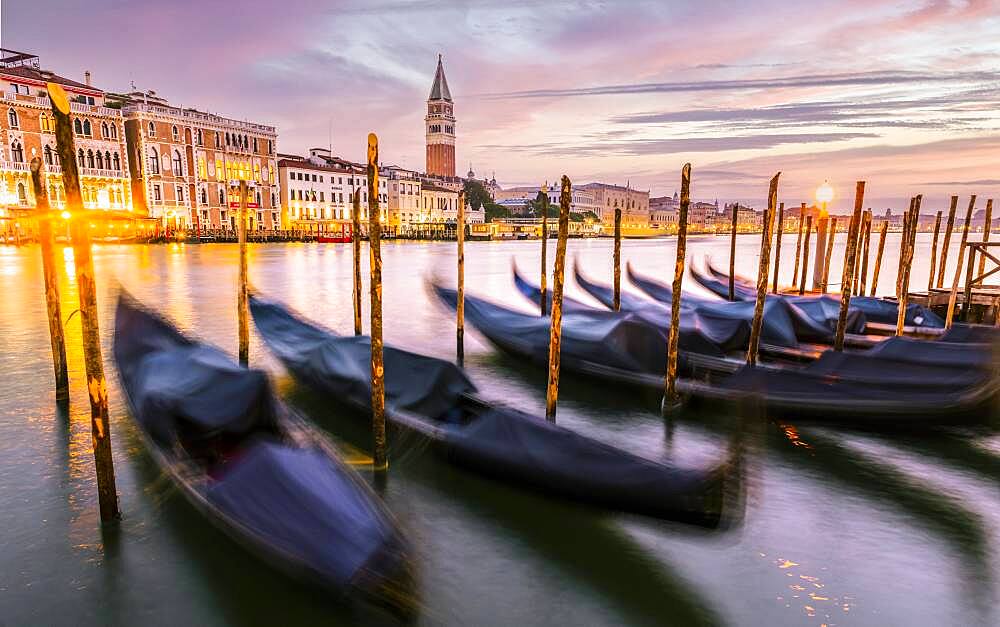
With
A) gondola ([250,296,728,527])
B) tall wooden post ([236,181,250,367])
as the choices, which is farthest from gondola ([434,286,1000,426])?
tall wooden post ([236,181,250,367])

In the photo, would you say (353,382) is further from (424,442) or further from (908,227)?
(908,227)

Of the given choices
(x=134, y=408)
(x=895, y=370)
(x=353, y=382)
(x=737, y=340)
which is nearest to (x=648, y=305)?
(x=737, y=340)

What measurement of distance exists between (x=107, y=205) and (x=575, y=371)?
36.7 m

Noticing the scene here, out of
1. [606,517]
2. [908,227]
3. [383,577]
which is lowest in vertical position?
[606,517]

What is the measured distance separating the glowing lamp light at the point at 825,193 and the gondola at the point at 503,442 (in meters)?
8.49

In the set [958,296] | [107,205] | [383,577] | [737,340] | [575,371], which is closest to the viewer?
[383,577]

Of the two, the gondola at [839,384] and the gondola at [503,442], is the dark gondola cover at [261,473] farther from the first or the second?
the gondola at [839,384]

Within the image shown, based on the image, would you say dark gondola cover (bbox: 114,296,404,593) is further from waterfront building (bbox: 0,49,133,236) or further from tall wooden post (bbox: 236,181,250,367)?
waterfront building (bbox: 0,49,133,236)

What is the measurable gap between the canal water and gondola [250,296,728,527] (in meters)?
0.20

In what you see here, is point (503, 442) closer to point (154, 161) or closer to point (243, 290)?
point (243, 290)

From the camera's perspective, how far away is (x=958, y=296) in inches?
394

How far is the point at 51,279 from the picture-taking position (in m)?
5.58

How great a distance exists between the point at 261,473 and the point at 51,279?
411cm

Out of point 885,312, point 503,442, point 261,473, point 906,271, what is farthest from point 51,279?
point 885,312
